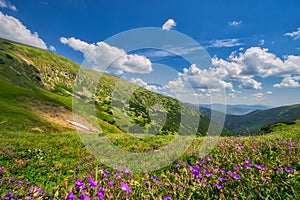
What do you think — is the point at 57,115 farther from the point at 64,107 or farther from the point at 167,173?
the point at 167,173

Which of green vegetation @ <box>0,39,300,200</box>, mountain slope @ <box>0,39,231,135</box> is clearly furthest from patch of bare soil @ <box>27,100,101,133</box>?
green vegetation @ <box>0,39,300,200</box>

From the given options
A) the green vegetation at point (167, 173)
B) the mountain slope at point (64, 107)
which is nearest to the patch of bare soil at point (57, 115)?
the mountain slope at point (64, 107)

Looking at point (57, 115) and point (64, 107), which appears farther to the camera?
point (64, 107)

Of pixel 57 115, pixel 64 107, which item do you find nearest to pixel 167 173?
pixel 57 115

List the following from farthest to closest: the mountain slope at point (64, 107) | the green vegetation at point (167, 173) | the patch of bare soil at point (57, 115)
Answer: the patch of bare soil at point (57, 115) < the mountain slope at point (64, 107) < the green vegetation at point (167, 173)

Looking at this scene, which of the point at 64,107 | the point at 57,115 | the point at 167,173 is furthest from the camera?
the point at 64,107

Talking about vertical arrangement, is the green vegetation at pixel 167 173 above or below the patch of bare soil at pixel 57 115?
above

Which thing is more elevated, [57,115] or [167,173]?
[167,173]

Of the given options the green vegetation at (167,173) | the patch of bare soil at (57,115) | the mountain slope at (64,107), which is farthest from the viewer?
the patch of bare soil at (57,115)

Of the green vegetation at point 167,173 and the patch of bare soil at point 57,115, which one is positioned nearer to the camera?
the green vegetation at point 167,173

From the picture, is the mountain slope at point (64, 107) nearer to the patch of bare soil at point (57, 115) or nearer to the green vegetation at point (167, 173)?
the patch of bare soil at point (57, 115)

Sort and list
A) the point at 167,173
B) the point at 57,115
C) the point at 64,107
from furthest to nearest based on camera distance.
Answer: the point at 64,107
the point at 57,115
the point at 167,173

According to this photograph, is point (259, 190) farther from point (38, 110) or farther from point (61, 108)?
point (61, 108)

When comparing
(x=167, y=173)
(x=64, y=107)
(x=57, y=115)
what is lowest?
(x=57, y=115)
